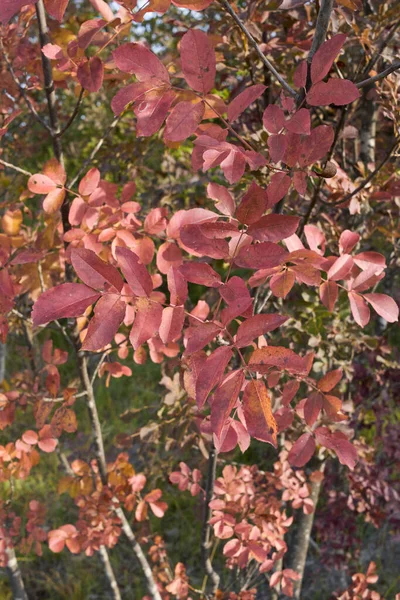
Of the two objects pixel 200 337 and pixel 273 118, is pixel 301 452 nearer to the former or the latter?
pixel 200 337

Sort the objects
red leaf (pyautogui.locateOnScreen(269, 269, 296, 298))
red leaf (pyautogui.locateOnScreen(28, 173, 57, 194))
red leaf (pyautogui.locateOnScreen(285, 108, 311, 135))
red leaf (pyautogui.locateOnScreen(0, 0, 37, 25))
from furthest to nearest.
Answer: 1. red leaf (pyautogui.locateOnScreen(28, 173, 57, 194))
2. red leaf (pyautogui.locateOnScreen(269, 269, 296, 298))
3. red leaf (pyautogui.locateOnScreen(285, 108, 311, 135))
4. red leaf (pyautogui.locateOnScreen(0, 0, 37, 25))

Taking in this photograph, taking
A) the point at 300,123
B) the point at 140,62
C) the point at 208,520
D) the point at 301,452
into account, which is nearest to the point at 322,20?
the point at 300,123

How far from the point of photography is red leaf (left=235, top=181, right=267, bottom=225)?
77 cm

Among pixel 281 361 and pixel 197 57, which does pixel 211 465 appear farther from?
pixel 197 57

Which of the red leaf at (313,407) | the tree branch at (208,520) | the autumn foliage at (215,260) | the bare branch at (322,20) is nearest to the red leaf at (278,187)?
the autumn foliage at (215,260)

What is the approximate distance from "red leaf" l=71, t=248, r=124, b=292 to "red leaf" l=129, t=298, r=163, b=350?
0.16 feet

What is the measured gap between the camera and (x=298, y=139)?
85 cm

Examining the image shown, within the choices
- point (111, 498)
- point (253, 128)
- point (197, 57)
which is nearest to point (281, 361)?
point (197, 57)

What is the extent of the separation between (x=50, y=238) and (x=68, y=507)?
2.67 m

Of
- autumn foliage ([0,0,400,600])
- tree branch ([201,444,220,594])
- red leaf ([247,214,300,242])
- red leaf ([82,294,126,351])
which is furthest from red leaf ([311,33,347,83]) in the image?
tree branch ([201,444,220,594])

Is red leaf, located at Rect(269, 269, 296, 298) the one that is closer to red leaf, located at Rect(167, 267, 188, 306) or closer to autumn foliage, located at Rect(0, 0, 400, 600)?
autumn foliage, located at Rect(0, 0, 400, 600)

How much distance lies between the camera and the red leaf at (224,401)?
2.28 feet

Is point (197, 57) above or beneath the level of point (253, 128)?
above

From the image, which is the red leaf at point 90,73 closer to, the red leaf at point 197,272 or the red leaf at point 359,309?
the red leaf at point 197,272
